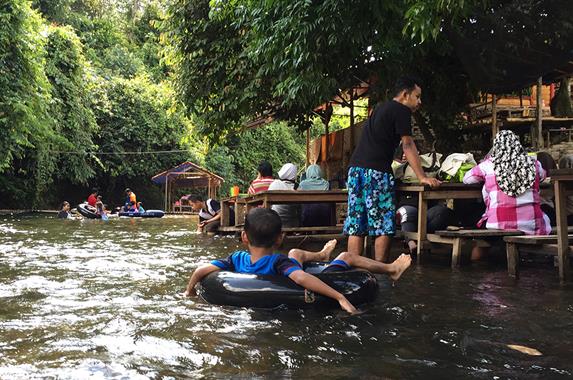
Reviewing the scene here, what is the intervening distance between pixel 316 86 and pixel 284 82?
53 cm

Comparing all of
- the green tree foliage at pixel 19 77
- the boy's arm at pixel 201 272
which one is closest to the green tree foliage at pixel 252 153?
the green tree foliage at pixel 19 77

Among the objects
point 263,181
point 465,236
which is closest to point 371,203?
point 465,236

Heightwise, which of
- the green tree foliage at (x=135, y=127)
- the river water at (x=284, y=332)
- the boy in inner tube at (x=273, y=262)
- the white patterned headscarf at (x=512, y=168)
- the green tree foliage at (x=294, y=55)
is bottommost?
the river water at (x=284, y=332)

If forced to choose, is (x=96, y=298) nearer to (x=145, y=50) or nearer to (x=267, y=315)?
(x=267, y=315)

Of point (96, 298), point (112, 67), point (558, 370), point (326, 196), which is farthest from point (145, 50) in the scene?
point (558, 370)

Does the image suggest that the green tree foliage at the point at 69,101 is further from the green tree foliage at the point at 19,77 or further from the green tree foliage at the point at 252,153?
the green tree foliage at the point at 252,153

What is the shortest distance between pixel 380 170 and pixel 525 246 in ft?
6.30

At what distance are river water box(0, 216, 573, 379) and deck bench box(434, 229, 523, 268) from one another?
0.42 m

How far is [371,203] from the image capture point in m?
5.57

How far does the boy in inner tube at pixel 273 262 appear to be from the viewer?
4004 mm

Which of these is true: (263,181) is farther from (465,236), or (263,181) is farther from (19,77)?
(19,77)

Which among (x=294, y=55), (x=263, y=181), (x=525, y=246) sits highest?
(x=294, y=55)

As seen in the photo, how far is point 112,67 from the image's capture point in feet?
118

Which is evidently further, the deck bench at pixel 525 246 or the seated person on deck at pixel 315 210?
the seated person on deck at pixel 315 210
